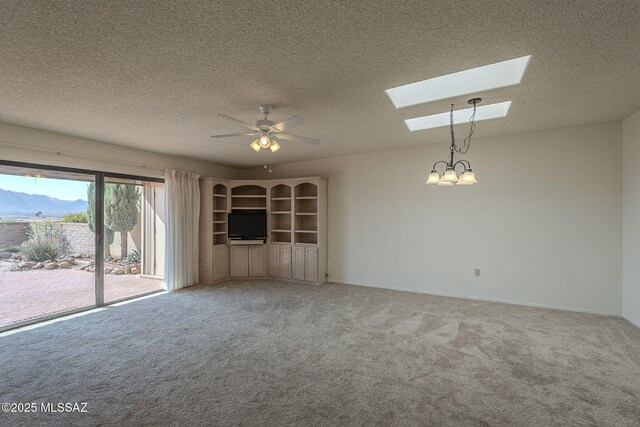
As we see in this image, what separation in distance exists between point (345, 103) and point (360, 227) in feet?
10.1

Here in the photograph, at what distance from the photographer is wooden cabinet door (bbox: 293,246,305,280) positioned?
5926mm

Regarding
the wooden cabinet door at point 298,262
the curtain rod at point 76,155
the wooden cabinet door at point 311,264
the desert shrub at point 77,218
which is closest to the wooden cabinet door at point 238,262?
the wooden cabinet door at point 298,262

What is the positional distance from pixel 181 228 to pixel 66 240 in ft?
5.49

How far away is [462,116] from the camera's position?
3.79 m

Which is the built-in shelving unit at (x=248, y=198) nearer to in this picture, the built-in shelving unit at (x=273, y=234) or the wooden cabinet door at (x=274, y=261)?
the built-in shelving unit at (x=273, y=234)

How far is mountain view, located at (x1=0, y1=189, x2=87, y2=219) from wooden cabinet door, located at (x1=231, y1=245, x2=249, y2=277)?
105 inches

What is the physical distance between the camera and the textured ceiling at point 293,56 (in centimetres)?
167

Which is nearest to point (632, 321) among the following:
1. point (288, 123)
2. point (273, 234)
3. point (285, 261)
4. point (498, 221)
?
point (498, 221)

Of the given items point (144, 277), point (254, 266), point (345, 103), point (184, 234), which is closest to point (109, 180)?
point (184, 234)

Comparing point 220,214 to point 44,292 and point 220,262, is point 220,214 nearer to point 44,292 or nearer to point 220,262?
point 220,262

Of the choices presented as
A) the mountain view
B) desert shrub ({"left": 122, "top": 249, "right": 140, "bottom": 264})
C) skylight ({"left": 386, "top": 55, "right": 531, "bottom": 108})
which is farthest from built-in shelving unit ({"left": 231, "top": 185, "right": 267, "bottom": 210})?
skylight ({"left": 386, "top": 55, "right": 531, "bottom": 108})

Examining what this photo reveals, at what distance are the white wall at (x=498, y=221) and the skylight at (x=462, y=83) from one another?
2.04 metres

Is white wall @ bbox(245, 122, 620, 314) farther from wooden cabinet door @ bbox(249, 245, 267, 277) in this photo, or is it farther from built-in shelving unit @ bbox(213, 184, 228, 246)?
built-in shelving unit @ bbox(213, 184, 228, 246)

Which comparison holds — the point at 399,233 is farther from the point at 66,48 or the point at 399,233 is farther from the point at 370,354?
the point at 66,48
